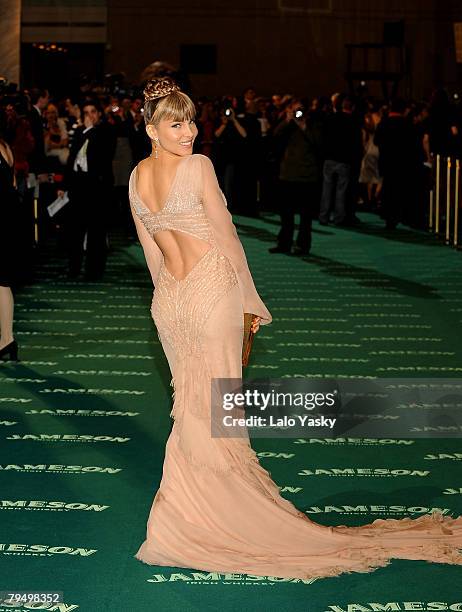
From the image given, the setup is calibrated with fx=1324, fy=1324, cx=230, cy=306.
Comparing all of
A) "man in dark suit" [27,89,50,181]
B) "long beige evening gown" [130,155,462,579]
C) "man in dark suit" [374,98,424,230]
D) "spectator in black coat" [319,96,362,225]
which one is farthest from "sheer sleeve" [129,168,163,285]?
"man in dark suit" [374,98,424,230]

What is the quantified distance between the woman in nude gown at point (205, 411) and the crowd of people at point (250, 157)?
4.67 m

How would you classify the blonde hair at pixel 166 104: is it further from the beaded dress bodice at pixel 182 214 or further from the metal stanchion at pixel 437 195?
the metal stanchion at pixel 437 195

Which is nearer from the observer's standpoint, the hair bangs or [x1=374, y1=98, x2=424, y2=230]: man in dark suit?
the hair bangs

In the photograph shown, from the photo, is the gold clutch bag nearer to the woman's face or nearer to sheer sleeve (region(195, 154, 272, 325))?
sheer sleeve (region(195, 154, 272, 325))

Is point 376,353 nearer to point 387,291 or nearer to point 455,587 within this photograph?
point 387,291

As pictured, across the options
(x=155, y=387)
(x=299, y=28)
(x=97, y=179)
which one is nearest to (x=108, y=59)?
(x=299, y=28)

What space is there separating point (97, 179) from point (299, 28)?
22161 mm

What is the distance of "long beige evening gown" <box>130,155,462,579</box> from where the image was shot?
5.01 meters

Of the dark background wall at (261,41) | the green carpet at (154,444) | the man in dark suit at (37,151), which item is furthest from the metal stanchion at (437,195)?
the dark background wall at (261,41)

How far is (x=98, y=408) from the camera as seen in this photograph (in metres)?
8.02

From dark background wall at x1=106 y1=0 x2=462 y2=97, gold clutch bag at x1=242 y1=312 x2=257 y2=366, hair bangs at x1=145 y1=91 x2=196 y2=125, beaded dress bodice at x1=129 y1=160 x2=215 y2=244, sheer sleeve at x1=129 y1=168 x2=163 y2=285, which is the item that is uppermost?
dark background wall at x1=106 y1=0 x2=462 y2=97

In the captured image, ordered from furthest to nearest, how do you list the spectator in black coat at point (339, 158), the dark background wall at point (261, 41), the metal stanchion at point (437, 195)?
the dark background wall at point (261, 41), the spectator in black coat at point (339, 158), the metal stanchion at point (437, 195)

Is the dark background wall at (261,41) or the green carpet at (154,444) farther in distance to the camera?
the dark background wall at (261,41)

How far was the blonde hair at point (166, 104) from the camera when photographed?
16.5ft
